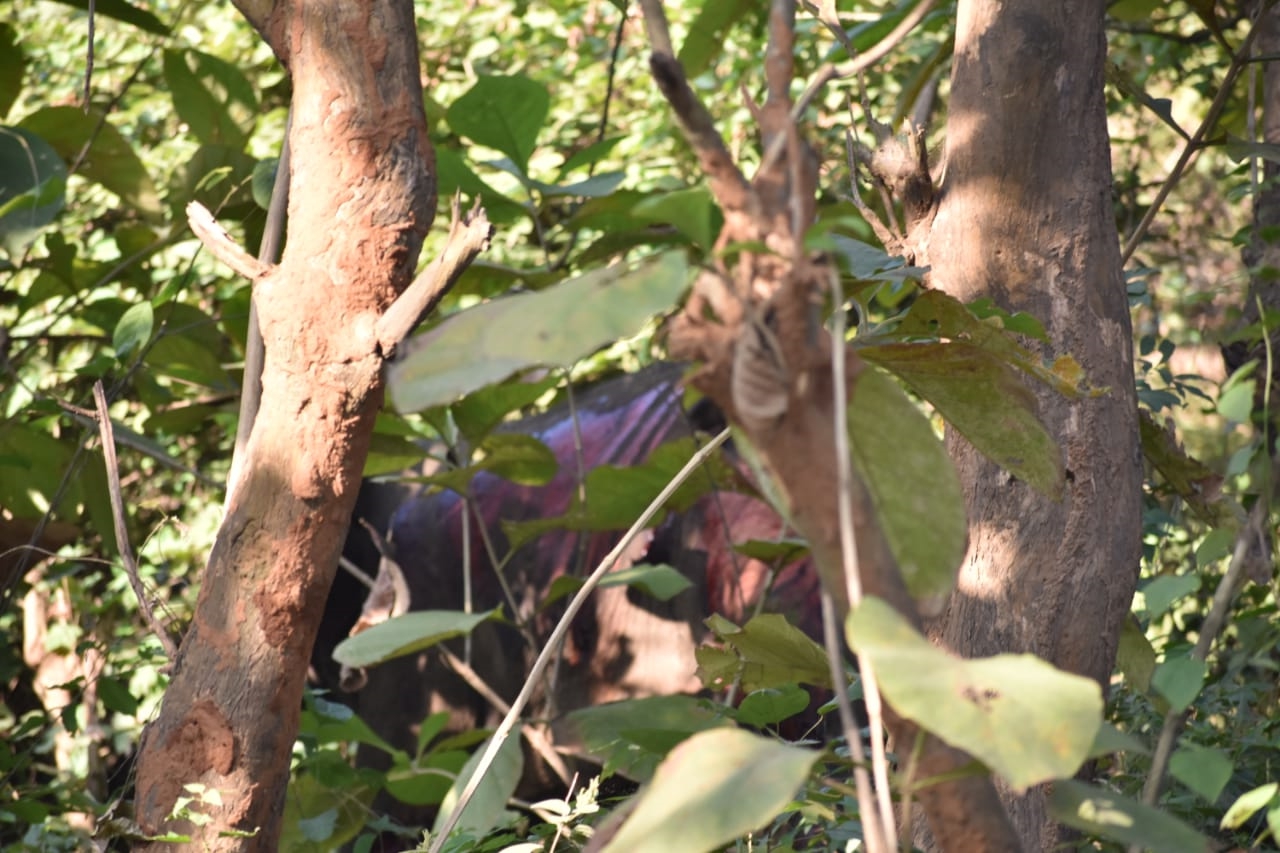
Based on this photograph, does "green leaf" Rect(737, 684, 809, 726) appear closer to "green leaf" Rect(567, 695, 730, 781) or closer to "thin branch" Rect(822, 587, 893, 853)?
"green leaf" Rect(567, 695, 730, 781)

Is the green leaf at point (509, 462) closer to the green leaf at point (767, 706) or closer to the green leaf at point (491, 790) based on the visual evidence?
the green leaf at point (491, 790)

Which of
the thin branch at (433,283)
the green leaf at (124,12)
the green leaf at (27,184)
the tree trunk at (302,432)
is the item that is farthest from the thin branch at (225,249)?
the green leaf at (124,12)

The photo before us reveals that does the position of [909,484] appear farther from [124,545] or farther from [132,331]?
[132,331]

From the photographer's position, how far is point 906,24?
0.60 m

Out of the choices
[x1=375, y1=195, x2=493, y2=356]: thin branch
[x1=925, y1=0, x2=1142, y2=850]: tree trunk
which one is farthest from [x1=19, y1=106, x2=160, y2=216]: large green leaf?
[x1=925, y1=0, x2=1142, y2=850]: tree trunk

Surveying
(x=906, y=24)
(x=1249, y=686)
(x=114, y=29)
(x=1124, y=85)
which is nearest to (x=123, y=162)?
(x=1124, y=85)

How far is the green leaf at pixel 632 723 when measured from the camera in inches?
40.4

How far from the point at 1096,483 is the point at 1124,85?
1.50 ft

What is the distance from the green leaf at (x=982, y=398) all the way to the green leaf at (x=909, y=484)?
17 cm

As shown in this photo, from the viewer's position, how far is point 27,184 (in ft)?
Result: 4.29

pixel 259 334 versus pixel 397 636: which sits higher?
pixel 259 334

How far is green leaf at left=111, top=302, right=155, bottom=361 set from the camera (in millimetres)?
1261

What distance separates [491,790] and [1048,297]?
690mm

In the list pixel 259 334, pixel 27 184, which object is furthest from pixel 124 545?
pixel 27 184
